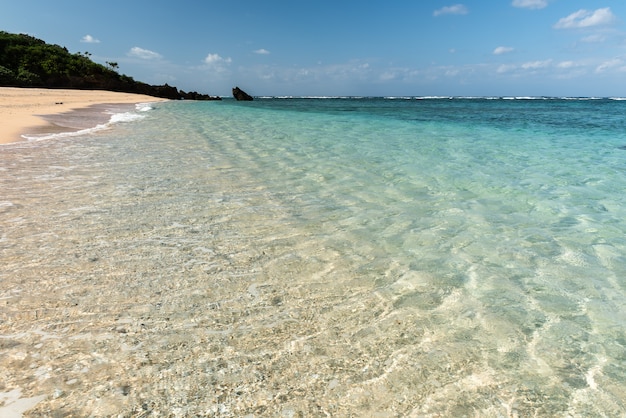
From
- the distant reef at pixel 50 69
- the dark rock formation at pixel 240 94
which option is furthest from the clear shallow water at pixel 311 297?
the dark rock formation at pixel 240 94

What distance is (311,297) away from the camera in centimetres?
313

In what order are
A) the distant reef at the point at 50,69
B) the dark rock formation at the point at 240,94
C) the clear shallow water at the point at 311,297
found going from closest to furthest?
the clear shallow water at the point at 311,297 < the distant reef at the point at 50,69 < the dark rock formation at the point at 240,94

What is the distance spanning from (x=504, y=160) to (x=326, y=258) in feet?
26.9

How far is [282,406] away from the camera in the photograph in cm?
201

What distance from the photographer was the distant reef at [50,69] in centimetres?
5225

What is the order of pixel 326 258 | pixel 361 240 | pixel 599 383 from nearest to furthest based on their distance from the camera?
pixel 599 383 → pixel 326 258 → pixel 361 240

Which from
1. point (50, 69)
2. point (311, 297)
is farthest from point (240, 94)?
point (311, 297)

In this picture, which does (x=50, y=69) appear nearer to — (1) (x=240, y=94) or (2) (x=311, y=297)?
(1) (x=240, y=94)

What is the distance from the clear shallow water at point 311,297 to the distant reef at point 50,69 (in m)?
59.3

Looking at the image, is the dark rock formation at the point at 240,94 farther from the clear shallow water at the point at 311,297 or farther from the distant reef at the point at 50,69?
the clear shallow water at the point at 311,297

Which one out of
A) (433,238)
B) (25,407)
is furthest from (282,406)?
(433,238)

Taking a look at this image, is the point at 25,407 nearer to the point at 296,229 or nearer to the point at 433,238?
the point at 296,229

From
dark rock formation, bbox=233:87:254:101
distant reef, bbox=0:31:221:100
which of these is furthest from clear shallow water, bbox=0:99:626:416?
dark rock formation, bbox=233:87:254:101

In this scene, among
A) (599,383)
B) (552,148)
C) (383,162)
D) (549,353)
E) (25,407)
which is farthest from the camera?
(552,148)
